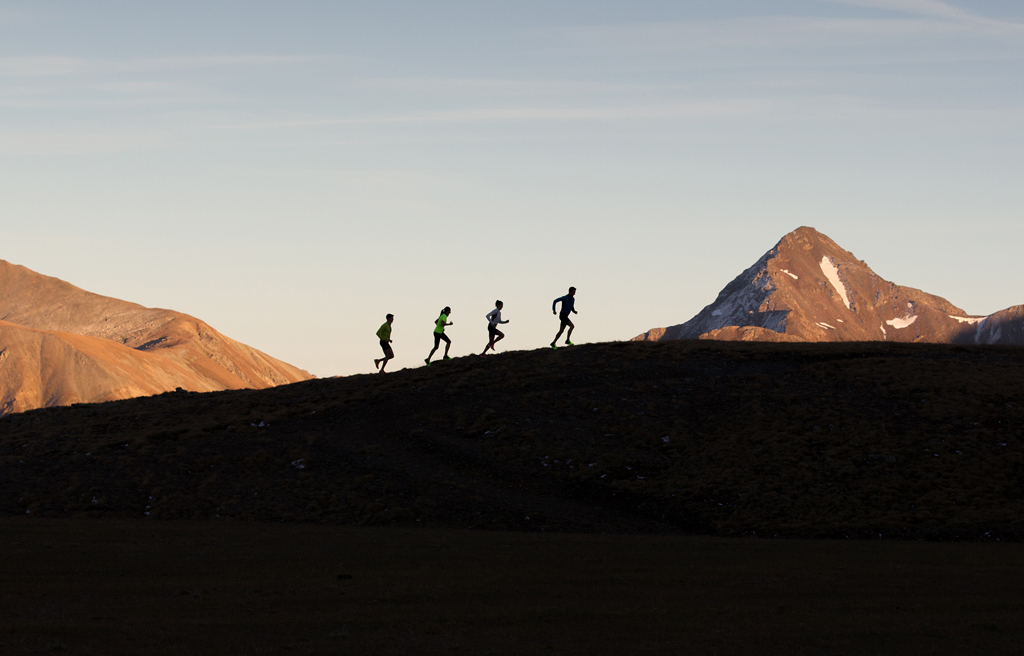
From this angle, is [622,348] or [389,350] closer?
[389,350]

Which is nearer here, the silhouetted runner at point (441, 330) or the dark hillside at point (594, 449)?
the dark hillside at point (594, 449)

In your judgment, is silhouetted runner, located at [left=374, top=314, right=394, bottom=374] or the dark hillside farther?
silhouetted runner, located at [left=374, top=314, right=394, bottom=374]

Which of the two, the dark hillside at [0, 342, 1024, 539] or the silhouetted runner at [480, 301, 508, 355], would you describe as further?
the silhouetted runner at [480, 301, 508, 355]

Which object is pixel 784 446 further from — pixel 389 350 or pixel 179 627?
pixel 179 627

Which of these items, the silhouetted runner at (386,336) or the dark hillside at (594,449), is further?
the silhouetted runner at (386,336)

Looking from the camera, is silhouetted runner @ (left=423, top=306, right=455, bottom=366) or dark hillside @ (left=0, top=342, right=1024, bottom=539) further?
silhouetted runner @ (left=423, top=306, right=455, bottom=366)

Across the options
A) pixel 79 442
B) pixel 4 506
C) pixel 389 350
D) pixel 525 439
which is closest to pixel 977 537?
pixel 525 439

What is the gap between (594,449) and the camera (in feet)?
110

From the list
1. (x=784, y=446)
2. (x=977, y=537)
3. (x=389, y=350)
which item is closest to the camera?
(x=977, y=537)

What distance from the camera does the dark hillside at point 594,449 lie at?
2859cm

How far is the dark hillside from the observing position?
93.8 feet

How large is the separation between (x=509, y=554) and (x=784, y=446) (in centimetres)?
1421

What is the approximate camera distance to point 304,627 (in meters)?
13.6

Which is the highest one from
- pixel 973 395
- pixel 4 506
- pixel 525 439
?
pixel 973 395
